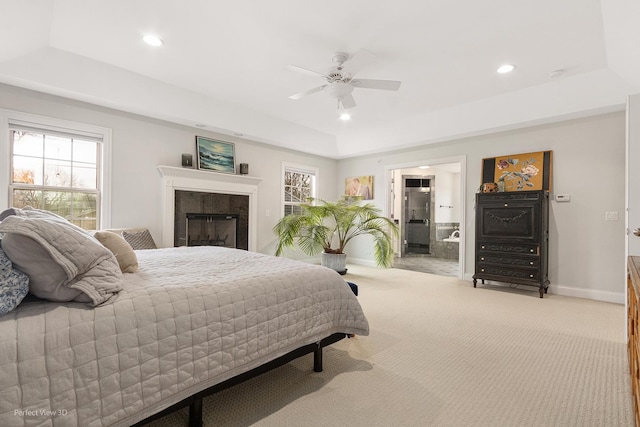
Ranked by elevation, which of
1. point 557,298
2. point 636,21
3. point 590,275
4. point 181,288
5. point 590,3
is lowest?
point 557,298

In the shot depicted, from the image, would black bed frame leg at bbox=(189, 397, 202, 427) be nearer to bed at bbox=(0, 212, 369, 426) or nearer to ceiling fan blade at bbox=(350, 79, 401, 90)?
bed at bbox=(0, 212, 369, 426)

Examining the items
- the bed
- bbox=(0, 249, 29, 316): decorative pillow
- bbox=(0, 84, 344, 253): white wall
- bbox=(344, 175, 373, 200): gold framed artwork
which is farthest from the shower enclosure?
bbox=(0, 249, 29, 316): decorative pillow

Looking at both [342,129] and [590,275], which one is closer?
[590,275]

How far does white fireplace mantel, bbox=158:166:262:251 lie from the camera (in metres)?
4.35

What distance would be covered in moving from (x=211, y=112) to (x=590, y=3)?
4.31m

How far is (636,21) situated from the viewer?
2193 millimetres

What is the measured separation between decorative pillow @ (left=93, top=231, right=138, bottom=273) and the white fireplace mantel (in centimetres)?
278

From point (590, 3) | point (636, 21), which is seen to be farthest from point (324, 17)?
point (636, 21)

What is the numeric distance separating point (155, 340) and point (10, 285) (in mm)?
520

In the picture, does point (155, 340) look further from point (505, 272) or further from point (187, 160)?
point (505, 272)

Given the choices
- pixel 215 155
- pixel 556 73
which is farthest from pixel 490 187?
pixel 215 155

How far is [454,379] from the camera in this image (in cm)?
196

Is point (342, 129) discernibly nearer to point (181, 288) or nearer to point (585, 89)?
point (585, 89)

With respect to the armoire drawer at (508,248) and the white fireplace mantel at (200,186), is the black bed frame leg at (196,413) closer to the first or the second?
the white fireplace mantel at (200,186)
